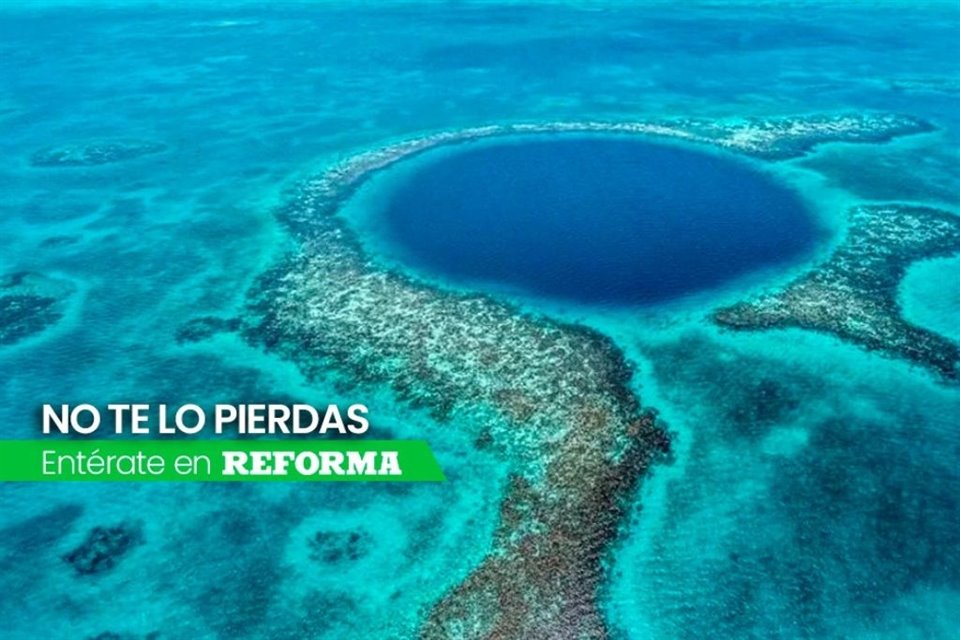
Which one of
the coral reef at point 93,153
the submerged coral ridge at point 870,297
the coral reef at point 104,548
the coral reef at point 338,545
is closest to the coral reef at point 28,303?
the coral reef at point 104,548

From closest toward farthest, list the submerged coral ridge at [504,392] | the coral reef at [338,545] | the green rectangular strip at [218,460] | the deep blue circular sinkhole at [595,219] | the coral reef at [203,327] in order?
the submerged coral ridge at [504,392], the coral reef at [338,545], the green rectangular strip at [218,460], the coral reef at [203,327], the deep blue circular sinkhole at [595,219]

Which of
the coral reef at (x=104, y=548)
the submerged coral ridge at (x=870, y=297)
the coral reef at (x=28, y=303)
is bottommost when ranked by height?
the coral reef at (x=104, y=548)

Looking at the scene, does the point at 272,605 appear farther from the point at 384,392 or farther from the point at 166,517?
the point at 384,392

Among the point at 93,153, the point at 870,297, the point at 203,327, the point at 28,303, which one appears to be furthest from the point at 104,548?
the point at 93,153

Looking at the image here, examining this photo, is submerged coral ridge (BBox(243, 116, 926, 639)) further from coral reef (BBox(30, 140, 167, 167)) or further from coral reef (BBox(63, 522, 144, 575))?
coral reef (BBox(30, 140, 167, 167))

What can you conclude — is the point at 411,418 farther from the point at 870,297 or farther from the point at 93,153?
the point at 93,153

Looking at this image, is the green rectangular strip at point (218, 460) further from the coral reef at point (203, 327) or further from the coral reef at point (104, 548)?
the coral reef at point (203, 327)

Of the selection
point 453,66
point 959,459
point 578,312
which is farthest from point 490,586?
point 453,66

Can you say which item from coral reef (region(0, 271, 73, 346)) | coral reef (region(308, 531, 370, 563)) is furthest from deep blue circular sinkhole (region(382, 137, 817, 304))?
coral reef (region(0, 271, 73, 346))
